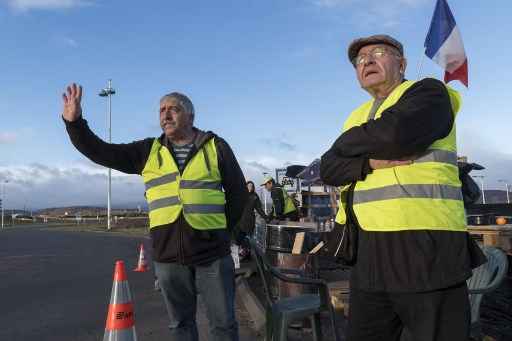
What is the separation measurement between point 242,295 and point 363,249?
5.06 m

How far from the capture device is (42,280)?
31.4ft

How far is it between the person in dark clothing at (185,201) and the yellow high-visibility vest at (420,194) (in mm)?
1436

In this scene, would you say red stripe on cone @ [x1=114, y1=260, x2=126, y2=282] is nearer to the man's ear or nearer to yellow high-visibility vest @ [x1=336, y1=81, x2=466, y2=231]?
yellow high-visibility vest @ [x1=336, y1=81, x2=466, y2=231]

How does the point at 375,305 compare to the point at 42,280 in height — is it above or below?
above

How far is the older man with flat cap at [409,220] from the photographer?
6.38ft

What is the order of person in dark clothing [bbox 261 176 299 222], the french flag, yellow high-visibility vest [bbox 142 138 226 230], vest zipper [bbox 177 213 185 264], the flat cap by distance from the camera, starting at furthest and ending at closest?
person in dark clothing [bbox 261 176 299 222]
the french flag
yellow high-visibility vest [bbox 142 138 226 230]
vest zipper [bbox 177 213 185 264]
the flat cap

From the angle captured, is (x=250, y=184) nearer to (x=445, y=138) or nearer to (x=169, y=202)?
(x=169, y=202)

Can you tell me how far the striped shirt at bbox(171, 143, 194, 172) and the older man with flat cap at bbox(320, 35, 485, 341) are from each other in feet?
5.01

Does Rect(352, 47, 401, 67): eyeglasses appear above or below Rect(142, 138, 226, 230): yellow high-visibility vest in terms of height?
above

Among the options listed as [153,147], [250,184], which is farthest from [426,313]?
[250,184]

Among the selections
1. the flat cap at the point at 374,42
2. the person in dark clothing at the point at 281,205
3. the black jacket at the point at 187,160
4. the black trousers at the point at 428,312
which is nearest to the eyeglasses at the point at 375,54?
the flat cap at the point at 374,42

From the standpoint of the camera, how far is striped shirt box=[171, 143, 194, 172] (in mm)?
3498

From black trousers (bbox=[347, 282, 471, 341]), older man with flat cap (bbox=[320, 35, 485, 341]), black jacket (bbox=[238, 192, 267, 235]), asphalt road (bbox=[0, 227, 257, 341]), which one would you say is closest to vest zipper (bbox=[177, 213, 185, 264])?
older man with flat cap (bbox=[320, 35, 485, 341])

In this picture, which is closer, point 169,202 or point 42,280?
point 169,202
